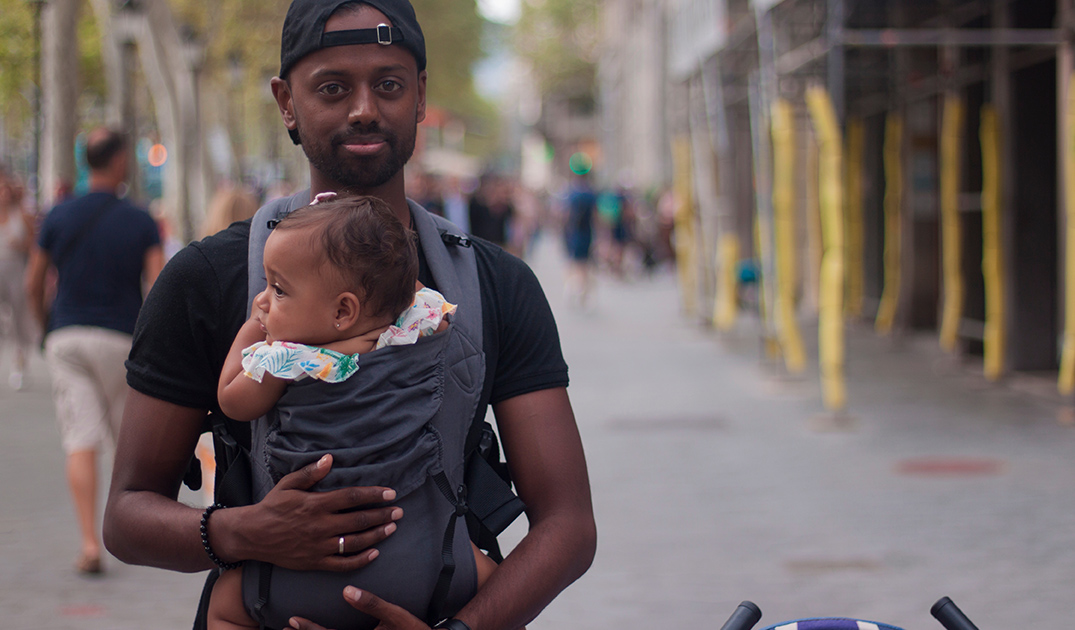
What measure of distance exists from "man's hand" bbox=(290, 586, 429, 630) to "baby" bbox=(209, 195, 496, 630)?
27 millimetres

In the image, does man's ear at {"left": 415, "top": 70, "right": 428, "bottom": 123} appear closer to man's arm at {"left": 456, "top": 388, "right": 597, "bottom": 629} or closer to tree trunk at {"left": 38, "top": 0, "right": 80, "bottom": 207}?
man's arm at {"left": 456, "top": 388, "right": 597, "bottom": 629}

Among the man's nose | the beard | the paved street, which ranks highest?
the man's nose

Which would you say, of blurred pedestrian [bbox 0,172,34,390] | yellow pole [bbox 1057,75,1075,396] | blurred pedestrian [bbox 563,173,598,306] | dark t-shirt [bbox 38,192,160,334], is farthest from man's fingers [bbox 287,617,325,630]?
blurred pedestrian [bbox 563,173,598,306]

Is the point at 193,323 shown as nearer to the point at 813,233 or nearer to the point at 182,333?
the point at 182,333

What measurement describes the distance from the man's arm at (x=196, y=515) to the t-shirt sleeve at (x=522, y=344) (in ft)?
1.09

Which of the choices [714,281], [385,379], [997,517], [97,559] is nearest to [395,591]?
[385,379]

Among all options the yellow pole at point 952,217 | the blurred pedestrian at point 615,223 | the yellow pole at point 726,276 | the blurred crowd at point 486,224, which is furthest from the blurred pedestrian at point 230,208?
the blurred pedestrian at point 615,223

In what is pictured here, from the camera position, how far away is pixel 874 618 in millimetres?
5008

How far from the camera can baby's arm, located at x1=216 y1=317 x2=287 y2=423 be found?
5.88 feet

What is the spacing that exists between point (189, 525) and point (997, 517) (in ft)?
18.2

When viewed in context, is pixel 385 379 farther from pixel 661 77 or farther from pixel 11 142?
pixel 11 142

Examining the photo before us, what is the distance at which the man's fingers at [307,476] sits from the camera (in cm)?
178

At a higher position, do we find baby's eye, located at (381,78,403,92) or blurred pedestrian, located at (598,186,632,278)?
baby's eye, located at (381,78,403,92)

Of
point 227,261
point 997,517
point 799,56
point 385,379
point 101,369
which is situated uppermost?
point 799,56
